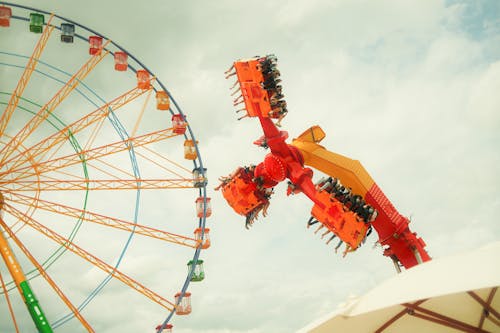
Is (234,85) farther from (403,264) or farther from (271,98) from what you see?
(403,264)

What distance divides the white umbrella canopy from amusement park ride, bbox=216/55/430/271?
4.13 m

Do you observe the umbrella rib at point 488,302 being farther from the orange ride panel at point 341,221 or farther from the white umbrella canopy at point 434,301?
the orange ride panel at point 341,221

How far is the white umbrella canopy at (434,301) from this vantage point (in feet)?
12.8

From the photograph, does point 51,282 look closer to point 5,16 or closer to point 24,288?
point 24,288

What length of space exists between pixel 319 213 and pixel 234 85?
164 inches

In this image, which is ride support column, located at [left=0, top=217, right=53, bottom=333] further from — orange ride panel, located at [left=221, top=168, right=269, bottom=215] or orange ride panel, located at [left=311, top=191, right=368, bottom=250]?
orange ride panel, located at [left=311, top=191, right=368, bottom=250]

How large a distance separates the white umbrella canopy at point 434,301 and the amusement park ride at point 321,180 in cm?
413

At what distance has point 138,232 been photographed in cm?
1557

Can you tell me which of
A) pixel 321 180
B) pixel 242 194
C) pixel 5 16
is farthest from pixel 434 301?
pixel 5 16

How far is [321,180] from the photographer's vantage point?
10.7 metres

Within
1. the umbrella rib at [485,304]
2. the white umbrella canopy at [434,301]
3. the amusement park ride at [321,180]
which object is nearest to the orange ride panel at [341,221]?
the amusement park ride at [321,180]

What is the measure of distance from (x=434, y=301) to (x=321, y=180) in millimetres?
5203

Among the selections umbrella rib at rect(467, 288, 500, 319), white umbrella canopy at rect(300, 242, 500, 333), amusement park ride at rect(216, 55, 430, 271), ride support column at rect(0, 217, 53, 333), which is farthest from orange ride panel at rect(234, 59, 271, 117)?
ride support column at rect(0, 217, 53, 333)

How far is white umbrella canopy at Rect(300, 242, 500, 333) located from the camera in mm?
3889
